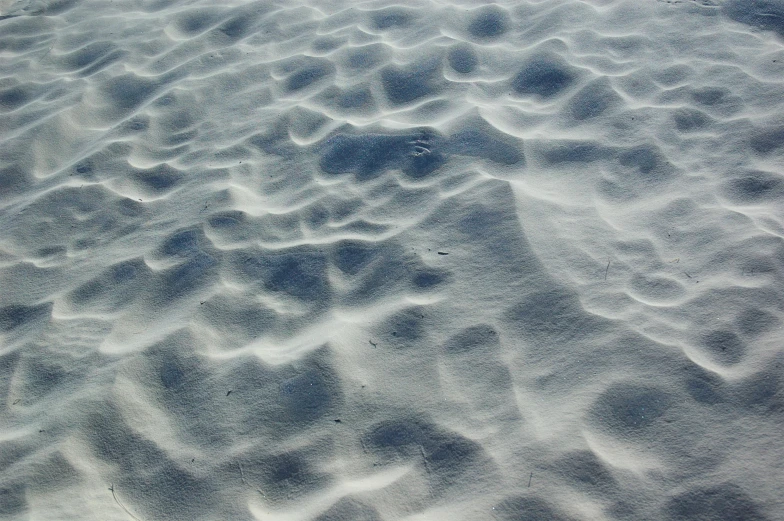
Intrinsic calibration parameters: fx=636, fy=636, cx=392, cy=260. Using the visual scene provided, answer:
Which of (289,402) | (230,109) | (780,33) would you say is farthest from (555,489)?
(780,33)

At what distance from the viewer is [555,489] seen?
1.82m

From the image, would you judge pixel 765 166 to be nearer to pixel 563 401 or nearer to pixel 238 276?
pixel 563 401

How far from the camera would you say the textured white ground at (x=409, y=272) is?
1.93 m

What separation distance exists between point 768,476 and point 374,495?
1111mm

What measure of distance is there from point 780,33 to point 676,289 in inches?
83.0

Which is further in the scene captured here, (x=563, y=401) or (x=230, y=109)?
(x=230, y=109)

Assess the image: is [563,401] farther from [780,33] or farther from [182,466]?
[780,33]

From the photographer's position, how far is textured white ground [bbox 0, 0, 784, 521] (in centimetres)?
193

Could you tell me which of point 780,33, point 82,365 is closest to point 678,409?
point 82,365

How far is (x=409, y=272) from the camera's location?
252cm

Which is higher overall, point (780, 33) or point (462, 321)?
point (780, 33)

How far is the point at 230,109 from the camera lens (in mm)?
3594

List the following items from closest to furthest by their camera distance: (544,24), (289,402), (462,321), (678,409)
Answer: (678,409), (289,402), (462,321), (544,24)

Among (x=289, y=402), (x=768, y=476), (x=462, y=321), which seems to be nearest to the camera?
(x=768, y=476)
